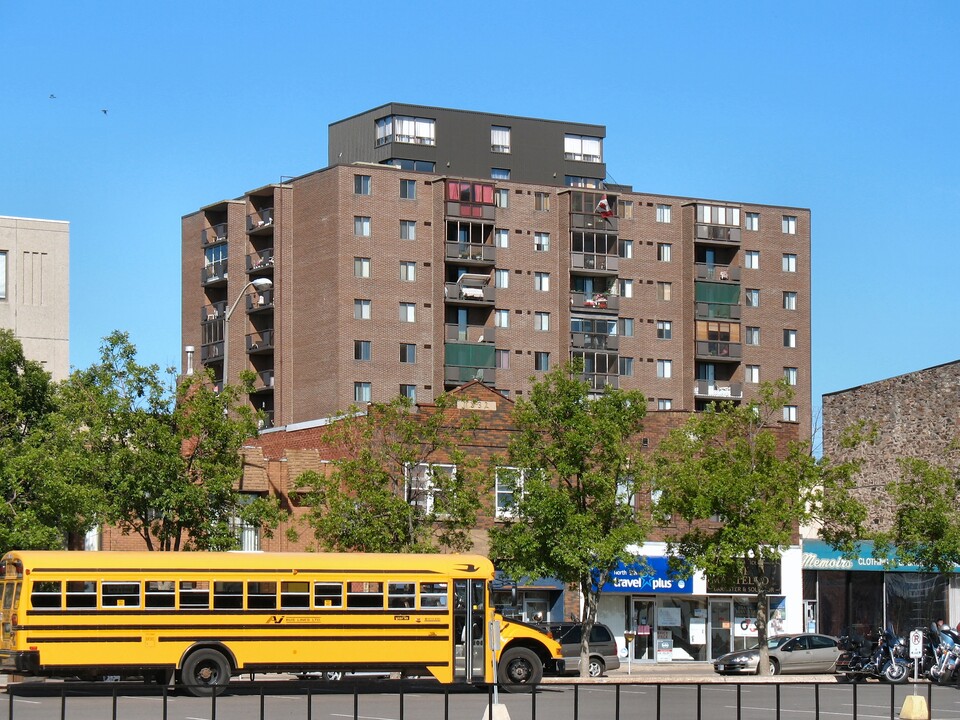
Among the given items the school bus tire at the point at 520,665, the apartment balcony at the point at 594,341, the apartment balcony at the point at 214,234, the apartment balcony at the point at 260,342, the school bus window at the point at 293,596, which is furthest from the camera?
the apartment balcony at the point at 214,234

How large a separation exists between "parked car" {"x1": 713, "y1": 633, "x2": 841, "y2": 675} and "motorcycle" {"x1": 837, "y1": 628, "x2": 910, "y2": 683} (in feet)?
11.7

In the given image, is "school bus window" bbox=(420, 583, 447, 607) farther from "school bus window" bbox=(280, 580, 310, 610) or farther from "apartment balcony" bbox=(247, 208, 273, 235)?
"apartment balcony" bbox=(247, 208, 273, 235)

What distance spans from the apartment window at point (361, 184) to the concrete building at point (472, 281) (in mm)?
79

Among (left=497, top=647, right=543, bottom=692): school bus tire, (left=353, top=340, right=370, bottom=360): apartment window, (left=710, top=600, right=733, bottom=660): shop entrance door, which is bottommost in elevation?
(left=710, top=600, right=733, bottom=660): shop entrance door

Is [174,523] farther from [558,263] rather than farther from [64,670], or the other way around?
[558,263]

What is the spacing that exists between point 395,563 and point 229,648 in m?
4.09

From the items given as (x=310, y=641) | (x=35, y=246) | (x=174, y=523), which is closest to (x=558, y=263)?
(x=35, y=246)

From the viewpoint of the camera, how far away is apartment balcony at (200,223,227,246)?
325 ft

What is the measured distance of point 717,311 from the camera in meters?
102

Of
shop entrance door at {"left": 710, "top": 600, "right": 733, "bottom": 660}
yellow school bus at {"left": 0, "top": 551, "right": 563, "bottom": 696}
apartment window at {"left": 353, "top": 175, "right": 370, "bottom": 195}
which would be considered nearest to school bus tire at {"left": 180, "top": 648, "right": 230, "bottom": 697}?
yellow school bus at {"left": 0, "top": 551, "right": 563, "bottom": 696}

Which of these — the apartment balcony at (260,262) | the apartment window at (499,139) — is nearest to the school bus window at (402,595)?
the apartment balcony at (260,262)

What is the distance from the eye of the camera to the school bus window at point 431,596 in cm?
3606

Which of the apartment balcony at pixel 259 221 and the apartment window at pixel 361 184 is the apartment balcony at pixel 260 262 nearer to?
the apartment balcony at pixel 259 221

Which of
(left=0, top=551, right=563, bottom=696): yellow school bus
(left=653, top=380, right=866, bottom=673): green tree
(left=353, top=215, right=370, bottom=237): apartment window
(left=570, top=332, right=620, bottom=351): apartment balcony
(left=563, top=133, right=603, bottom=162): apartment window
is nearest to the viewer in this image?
(left=0, top=551, right=563, bottom=696): yellow school bus
